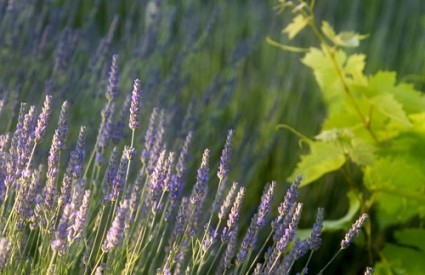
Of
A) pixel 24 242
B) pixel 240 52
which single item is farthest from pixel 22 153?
pixel 240 52

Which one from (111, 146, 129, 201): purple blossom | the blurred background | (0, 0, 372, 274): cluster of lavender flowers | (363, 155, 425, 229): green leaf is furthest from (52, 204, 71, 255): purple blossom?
(363, 155, 425, 229): green leaf

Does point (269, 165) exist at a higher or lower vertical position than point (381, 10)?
lower

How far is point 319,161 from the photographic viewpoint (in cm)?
260

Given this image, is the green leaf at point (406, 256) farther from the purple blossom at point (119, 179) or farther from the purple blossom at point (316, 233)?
the purple blossom at point (119, 179)

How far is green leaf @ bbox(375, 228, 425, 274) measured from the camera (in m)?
2.70

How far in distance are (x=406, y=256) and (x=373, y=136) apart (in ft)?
1.30

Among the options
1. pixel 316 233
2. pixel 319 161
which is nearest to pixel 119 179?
pixel 316 233

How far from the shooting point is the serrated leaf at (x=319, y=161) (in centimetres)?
258

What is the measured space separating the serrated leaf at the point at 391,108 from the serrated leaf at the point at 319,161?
185 mm

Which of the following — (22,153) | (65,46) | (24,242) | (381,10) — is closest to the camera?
(22,153)

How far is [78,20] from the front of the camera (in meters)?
4.31

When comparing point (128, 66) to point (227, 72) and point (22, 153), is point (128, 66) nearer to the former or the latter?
point (227, 72)

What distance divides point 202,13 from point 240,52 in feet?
2.63

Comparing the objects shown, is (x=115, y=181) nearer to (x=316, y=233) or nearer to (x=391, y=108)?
(x=316, y=233)
